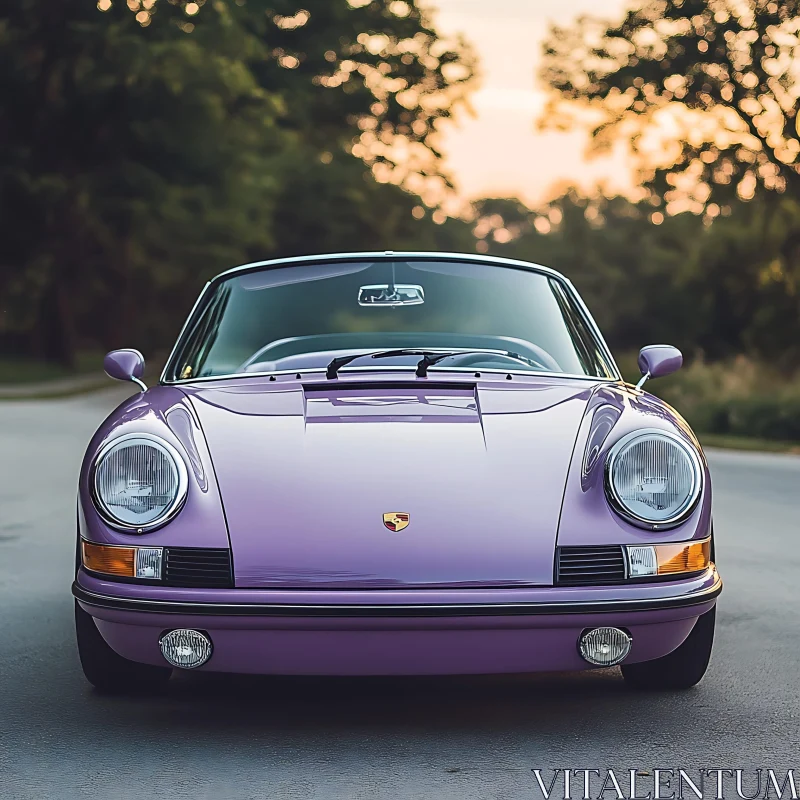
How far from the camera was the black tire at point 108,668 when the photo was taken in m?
4.38

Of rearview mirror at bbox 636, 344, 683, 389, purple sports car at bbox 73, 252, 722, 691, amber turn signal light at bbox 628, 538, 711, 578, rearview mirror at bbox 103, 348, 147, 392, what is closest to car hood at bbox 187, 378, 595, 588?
purple sports car at bbox 73, 252, 722, 691

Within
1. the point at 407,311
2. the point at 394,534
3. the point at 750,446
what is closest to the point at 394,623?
the point at 394,534

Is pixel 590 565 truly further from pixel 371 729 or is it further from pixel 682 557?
pixel 371 729

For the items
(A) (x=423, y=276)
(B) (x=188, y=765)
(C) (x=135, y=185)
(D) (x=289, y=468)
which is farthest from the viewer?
(C) (x=135, y=185)

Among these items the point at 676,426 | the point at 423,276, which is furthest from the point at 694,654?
the point at 423,276

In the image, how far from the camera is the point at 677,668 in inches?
178

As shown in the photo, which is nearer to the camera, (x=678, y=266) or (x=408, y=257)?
(x=408, y=257)

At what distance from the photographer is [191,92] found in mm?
33500

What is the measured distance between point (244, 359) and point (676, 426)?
1887 millimetres

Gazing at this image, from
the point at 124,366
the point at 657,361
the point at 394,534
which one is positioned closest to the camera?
the point at 394,534

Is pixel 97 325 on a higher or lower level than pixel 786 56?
lower

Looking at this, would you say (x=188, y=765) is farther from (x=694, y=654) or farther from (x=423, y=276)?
(x=423, y=276)

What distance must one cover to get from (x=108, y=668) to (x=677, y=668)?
176 centimetres

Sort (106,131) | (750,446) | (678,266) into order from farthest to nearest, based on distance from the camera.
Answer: (678,266)
(106,131)
(750,446)
